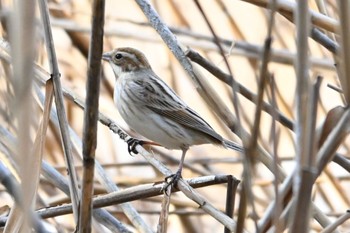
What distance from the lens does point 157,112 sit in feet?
12.0

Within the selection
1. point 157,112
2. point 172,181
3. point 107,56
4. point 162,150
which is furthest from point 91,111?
point 162,150

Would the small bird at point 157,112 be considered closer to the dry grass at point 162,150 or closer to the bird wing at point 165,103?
the bird wing at point 165,103

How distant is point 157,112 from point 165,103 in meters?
0.07

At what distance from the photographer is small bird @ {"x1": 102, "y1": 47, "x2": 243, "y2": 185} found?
3475mm

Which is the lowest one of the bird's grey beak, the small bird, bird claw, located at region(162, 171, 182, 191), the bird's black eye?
bird claw, located at region(162, 171, 182, 191)

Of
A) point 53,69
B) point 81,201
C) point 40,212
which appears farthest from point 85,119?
point 40,212

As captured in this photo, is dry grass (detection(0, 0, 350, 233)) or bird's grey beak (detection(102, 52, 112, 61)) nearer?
dry grass (detection(0, 0, 350, 233))

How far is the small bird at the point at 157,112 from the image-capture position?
11.4 ft

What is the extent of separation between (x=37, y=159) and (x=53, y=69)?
245 millimetres

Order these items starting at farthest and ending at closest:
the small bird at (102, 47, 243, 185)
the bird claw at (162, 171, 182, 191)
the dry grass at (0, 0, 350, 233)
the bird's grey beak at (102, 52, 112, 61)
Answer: the bird's grey beak at (102, 52, 112, 61) < the small bird at (102, 47, 243, 185) < the bird claw at (162, 171, 182, 191) < the dry grass at (0, 0, 350, 233)

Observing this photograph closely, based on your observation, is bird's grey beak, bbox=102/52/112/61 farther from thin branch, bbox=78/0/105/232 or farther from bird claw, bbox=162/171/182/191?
thin branch, bbox=78/0/105/232

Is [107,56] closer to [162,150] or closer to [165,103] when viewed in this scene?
[165,103]

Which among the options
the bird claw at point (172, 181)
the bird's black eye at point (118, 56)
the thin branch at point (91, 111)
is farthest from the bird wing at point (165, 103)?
the thin branch at point (91, 111)

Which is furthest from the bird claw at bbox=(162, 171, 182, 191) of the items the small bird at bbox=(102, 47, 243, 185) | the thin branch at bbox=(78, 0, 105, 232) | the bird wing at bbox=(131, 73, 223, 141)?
the bird wing at bbox=(131, 73, 223, 141)
